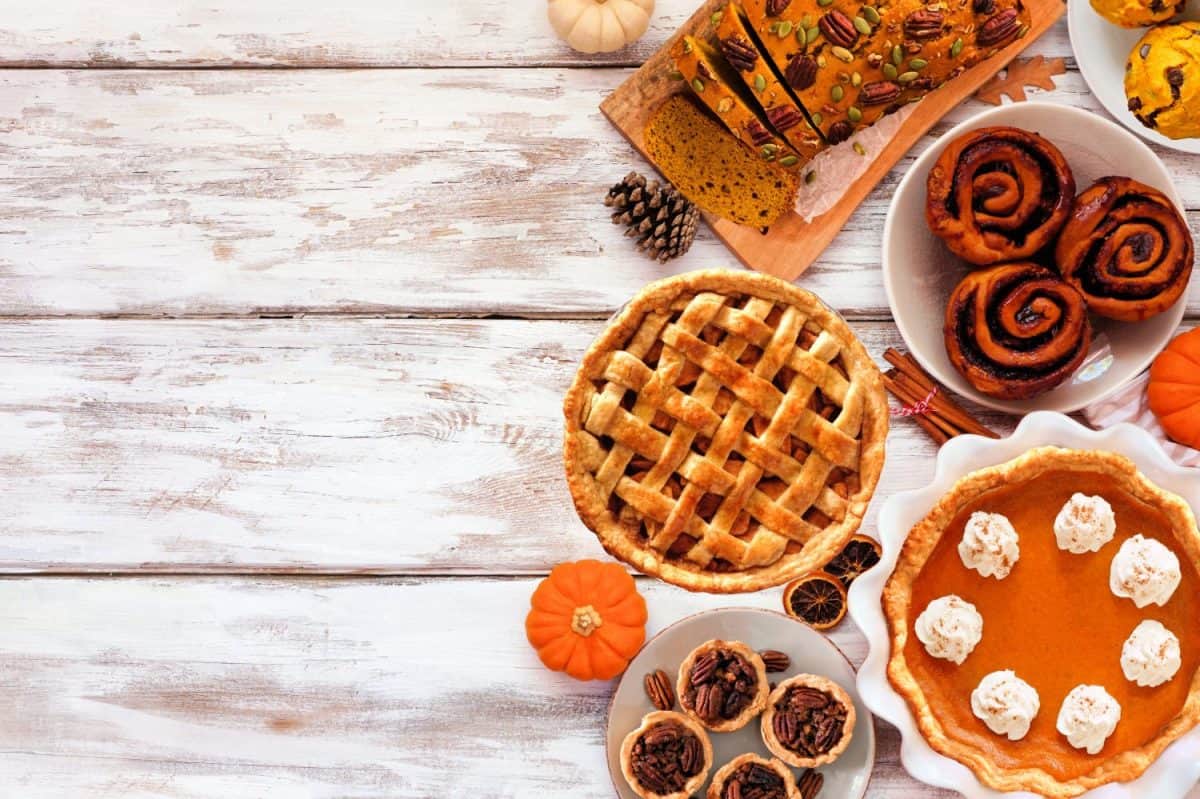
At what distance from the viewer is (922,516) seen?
6.27 feet

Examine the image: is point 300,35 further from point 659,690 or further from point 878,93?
point 659,690

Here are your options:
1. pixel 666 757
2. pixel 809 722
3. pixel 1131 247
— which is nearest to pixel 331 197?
Answer: pixel 666 757

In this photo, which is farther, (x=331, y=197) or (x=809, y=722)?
(x=331, y=197)

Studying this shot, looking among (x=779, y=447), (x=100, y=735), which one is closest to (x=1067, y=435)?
(x=779, y=447)

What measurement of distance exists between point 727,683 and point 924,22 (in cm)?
123

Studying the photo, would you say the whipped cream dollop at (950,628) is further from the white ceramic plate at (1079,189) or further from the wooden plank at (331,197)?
the wooden plank at (331,197)

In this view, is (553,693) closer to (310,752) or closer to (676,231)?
(310,752)

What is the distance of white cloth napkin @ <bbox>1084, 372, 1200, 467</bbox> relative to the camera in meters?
2.11

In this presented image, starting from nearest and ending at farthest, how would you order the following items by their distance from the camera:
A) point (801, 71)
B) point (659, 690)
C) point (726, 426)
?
1. point (726, 426)
2. point (801, 71)
3. point (659, 690)

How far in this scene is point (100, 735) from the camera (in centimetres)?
225

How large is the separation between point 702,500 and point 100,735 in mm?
1346

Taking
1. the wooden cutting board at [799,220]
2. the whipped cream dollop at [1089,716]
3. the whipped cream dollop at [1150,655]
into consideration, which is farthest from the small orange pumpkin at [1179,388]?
the wooden cutting board at [799,220]

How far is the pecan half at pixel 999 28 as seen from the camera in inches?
77.2

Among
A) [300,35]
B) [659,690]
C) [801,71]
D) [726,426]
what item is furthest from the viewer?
[300,35]
